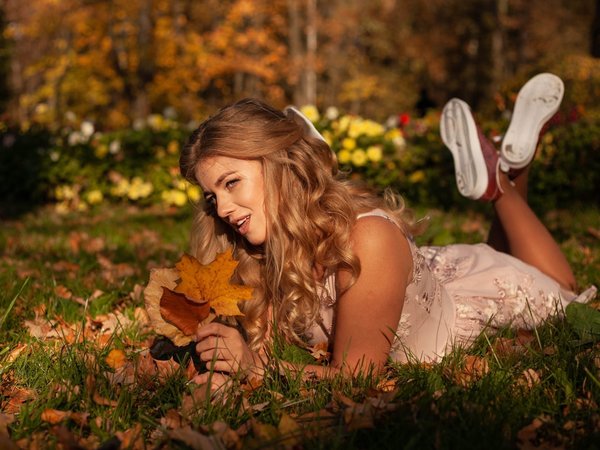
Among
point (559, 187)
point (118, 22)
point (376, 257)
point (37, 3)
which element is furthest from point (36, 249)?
point (118, 22)

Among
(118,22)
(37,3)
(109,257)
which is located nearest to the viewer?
(109,257)

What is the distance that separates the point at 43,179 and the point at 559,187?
571cm

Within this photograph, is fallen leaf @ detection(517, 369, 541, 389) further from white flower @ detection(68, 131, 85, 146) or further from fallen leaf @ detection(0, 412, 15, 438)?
white flower @ detection(68, 131, 85, 146)

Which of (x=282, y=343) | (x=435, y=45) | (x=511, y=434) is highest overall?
(x=511, y=434)

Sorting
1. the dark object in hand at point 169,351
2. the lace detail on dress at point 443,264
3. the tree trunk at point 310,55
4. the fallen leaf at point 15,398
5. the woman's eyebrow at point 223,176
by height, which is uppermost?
the woman's eyebrow at point 223,176

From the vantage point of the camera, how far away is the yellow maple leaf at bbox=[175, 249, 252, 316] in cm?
185

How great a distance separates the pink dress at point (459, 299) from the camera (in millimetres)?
2510

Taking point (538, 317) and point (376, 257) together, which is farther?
point (538, 317)

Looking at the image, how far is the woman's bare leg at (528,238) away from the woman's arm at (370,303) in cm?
132

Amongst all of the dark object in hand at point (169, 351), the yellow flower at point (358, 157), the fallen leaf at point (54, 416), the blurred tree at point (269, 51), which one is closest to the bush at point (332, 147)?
the yellow flower at point (358, 157)

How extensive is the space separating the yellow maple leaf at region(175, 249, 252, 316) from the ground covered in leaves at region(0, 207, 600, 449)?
27cm

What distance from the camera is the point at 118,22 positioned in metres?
19.3

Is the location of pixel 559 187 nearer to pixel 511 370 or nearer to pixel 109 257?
pixel 109 257

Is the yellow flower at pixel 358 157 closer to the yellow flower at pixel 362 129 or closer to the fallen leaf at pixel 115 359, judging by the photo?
the yellow flower at pixel 362 129
